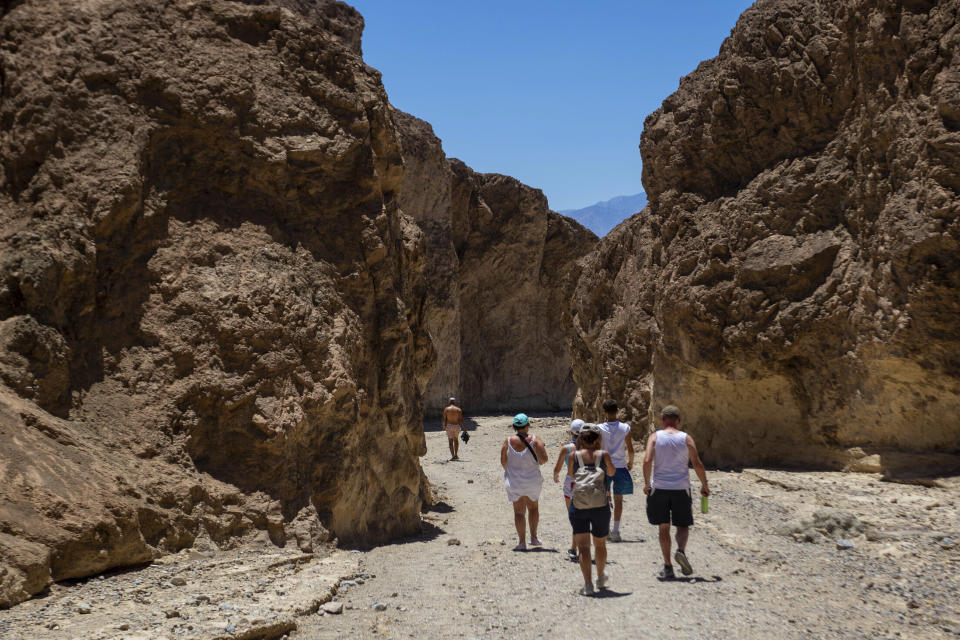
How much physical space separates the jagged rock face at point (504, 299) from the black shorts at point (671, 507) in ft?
73.6

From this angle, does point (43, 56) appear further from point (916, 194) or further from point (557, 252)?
point (557, 252)

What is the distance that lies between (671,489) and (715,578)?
2.78 ft

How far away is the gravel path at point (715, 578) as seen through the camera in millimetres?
5367

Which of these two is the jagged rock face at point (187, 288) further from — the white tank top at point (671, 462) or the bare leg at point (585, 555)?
the white tank top at point (671, 462)

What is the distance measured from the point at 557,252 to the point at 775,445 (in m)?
23.5

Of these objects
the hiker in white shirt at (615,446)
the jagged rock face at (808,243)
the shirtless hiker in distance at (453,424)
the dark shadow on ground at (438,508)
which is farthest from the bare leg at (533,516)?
the shirtless hiker in distance at (453,424)

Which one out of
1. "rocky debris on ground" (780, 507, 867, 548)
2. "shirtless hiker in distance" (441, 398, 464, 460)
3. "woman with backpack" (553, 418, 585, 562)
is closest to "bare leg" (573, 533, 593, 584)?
"woman with backpack" (553, 418, 585, 562)

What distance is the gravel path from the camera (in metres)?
5.37

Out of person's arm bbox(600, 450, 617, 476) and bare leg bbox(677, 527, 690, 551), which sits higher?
person's arm bbox(600, 450, 617, 476)

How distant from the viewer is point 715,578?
257 inches

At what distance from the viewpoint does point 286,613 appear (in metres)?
5.13

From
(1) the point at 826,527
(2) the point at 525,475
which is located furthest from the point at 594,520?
(1) the point at 826,527

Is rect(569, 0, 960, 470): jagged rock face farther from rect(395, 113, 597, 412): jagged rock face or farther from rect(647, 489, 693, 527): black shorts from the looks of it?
rect(395, 113, 597, 412): jagged rock face

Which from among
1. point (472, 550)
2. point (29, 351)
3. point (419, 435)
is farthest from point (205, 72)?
point (472, 550)
